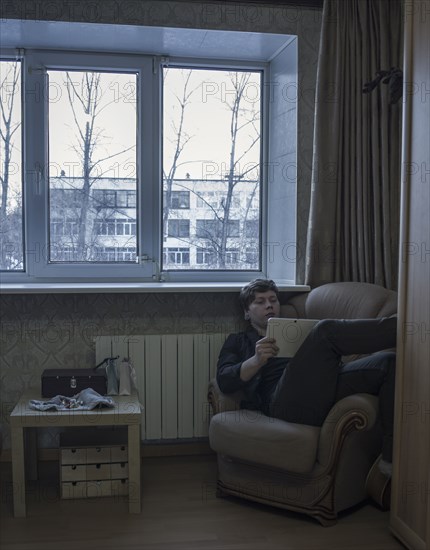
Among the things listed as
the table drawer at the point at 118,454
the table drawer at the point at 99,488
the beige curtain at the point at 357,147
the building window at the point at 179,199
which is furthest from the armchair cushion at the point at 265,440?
the building window at the point at 179,199

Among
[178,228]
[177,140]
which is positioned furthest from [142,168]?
[178,228]

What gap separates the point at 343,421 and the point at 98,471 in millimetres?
1152

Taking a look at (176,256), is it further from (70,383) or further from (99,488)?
(99,488)

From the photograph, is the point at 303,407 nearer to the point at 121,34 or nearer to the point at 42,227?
the point at 42,227

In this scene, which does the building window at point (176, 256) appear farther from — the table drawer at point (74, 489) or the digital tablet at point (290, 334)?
the table drawer at point (74, 489)

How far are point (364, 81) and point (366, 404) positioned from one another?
171 centimetres

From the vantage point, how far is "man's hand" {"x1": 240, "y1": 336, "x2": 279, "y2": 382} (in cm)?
281

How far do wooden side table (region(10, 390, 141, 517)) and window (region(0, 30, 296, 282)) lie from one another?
98cm

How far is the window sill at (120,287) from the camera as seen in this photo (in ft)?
10.5

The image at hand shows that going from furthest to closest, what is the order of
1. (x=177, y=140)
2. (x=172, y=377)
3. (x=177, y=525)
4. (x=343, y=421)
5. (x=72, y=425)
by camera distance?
(x=177, y=140) < (x=172, y=377) < (x=72, y=425) < (x=177, y=525) < (x=343, y=421)

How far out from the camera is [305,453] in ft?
8.39

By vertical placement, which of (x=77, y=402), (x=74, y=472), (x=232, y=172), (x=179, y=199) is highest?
(x=232, y=172)

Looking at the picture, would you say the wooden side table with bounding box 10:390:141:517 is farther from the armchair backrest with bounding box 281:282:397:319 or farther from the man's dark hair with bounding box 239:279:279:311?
the armchair backrest with bounding box 281:282:397:319

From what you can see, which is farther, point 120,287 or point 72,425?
point 120,287
